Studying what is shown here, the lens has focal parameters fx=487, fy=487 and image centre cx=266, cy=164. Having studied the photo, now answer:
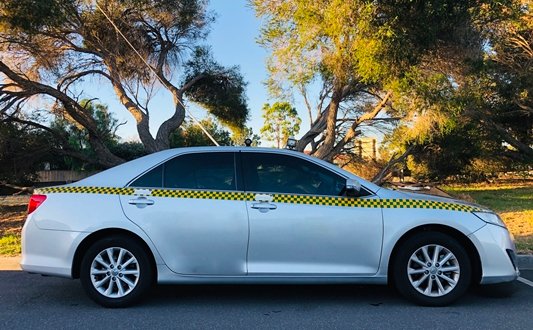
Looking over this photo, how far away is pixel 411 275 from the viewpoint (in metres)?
5.05

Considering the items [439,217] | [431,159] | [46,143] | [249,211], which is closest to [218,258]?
[249,211]

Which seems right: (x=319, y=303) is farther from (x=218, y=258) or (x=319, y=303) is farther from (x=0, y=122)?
(x=0, y=122)

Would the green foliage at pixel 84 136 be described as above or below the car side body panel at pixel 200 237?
above

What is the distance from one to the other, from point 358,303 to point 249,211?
1.57m

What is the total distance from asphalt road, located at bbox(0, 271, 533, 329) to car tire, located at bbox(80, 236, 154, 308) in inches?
5.7

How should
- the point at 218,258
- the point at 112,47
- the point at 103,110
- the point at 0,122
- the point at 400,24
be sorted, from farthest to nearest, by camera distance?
1. the point at 103,110
2. the point at 112,47
3. the point at 0,122
4. the point at 400,24
5. the point at 218,258

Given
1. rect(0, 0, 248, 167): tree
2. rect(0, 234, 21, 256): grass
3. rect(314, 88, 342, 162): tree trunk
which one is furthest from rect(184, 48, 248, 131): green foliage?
rect(0, 234, 21, 256): grass

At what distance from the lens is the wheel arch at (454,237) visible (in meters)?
5.06

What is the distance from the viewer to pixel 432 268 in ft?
16.5

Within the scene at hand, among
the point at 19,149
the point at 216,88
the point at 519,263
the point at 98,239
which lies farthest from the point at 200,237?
the point at 216,88

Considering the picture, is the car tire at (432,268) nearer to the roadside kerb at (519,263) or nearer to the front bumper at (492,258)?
the front bumper at (492,258)

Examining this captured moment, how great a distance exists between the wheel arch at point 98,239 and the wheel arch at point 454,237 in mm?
2485

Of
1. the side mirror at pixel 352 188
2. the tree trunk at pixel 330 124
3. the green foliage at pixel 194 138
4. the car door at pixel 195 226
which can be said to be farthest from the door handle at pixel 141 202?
the green foliage at pixel 194 138

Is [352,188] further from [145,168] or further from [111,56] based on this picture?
[111,56]
